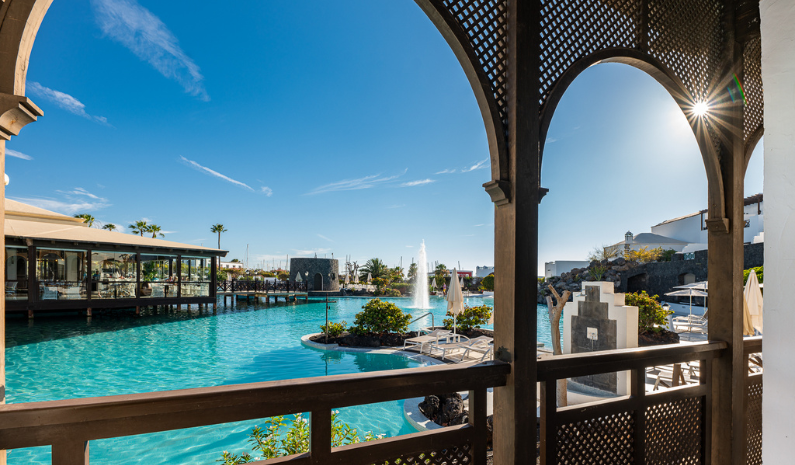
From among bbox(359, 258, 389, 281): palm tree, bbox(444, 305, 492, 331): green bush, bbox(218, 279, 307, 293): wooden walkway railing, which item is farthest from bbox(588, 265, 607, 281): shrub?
bbox(218, 279, 307, 293): wooden walkway railing

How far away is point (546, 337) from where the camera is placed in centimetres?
1192

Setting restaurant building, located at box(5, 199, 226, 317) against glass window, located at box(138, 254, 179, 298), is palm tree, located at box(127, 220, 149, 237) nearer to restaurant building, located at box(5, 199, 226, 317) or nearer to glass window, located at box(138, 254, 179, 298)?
restaurant building, located at box(5, 199, 226, 317)

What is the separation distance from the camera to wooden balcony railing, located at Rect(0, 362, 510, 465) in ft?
3.71

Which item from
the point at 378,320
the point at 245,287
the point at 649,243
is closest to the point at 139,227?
the point at 245,287

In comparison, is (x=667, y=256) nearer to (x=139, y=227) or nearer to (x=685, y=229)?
(x=685, y=229)

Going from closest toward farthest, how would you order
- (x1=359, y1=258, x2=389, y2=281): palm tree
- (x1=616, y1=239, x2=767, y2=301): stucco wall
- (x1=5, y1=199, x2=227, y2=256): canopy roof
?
1. (x1=5, y1=199, x2=227, y2=256): canopy roof
2. (x1=616, y1=239, x2=767, y2=301): stucco wall
3. (x1=359, y1=258, x2=389, y2=281): palm tree

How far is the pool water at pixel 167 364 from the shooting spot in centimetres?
515

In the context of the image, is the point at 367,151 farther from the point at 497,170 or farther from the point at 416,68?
the point at 497,170

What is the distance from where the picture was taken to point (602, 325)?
5746mm

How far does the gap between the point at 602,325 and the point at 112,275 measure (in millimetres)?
19454

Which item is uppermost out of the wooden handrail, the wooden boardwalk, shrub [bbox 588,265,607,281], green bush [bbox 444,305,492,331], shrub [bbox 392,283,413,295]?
the wooden handrail

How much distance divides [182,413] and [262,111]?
21.9 metres

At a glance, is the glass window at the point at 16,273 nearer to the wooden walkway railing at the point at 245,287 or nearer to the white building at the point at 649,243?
the wooden walkway railing at the point at 245,287

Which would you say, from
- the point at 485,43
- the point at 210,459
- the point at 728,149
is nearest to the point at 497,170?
the point at 485,43
